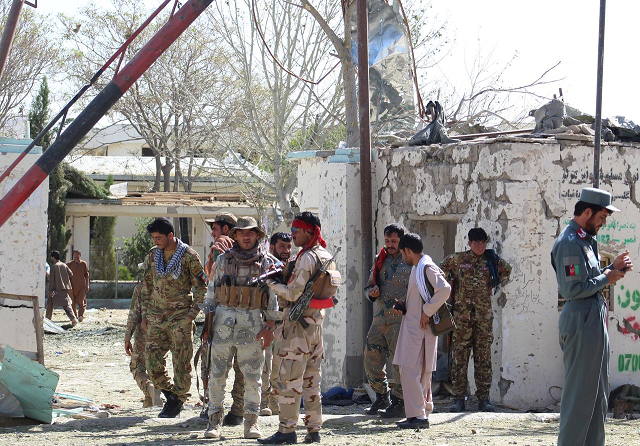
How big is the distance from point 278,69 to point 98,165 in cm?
2074

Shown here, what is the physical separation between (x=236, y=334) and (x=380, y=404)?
212cm

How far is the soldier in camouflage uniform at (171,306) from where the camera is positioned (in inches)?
313

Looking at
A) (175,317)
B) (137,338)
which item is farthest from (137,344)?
(175,317)

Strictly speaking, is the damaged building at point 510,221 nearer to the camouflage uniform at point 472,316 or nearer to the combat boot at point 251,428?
the camouflage uniform at point 472,316

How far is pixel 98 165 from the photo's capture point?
38.5 meters

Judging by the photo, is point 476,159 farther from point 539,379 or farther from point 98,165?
point 98,165

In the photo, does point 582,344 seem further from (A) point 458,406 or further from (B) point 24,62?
(B) point 24,62

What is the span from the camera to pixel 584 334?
5305 millimetres

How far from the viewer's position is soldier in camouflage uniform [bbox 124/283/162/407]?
8.31 meters

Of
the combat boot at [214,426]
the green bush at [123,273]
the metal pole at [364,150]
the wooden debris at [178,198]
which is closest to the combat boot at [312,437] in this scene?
the combat boot at [214,426]

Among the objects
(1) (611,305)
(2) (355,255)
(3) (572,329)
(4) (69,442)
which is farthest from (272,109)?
(3) (572,329)

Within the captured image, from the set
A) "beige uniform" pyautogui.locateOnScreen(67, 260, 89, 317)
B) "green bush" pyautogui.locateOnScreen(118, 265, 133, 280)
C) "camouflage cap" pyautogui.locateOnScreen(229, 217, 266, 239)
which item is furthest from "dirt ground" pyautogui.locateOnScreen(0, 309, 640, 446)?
"green bush" pyautogui.locateOnScreen(118, 265, 133, 280)

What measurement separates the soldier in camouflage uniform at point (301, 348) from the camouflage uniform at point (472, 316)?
2434 millimetres

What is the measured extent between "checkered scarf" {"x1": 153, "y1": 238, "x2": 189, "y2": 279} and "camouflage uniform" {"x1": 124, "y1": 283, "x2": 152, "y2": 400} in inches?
15.5
